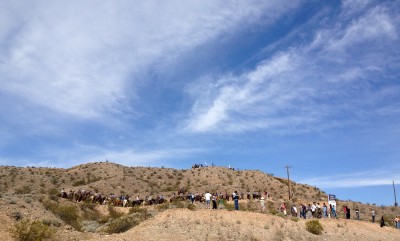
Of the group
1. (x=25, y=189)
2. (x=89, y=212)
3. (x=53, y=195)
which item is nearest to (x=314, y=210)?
(x=89, y=212)

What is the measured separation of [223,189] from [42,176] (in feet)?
102

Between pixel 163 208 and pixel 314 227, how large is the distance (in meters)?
14.6

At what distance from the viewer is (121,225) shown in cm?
3309

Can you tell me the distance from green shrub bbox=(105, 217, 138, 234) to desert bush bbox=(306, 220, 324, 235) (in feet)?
49.1

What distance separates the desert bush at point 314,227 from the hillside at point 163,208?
0.61m

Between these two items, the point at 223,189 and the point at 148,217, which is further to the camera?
the point at 223,189

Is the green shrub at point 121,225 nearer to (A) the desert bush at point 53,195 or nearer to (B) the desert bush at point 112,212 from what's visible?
(B) the desert bush at point 112,212

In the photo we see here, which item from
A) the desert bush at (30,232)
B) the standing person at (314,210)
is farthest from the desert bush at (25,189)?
the desert bush at (30,232)

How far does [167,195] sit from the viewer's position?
6366cm

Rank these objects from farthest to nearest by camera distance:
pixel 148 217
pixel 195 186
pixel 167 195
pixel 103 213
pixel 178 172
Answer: pixel 178 172
pixel 195 186
pixel 167 195
pixel 103 213
pixel 148 217

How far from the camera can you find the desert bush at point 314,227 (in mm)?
36359

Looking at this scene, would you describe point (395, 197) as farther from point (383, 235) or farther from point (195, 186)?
point (383, 235)

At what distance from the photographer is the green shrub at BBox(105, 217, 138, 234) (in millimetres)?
32531

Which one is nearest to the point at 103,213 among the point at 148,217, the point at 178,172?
the point at 148,217
